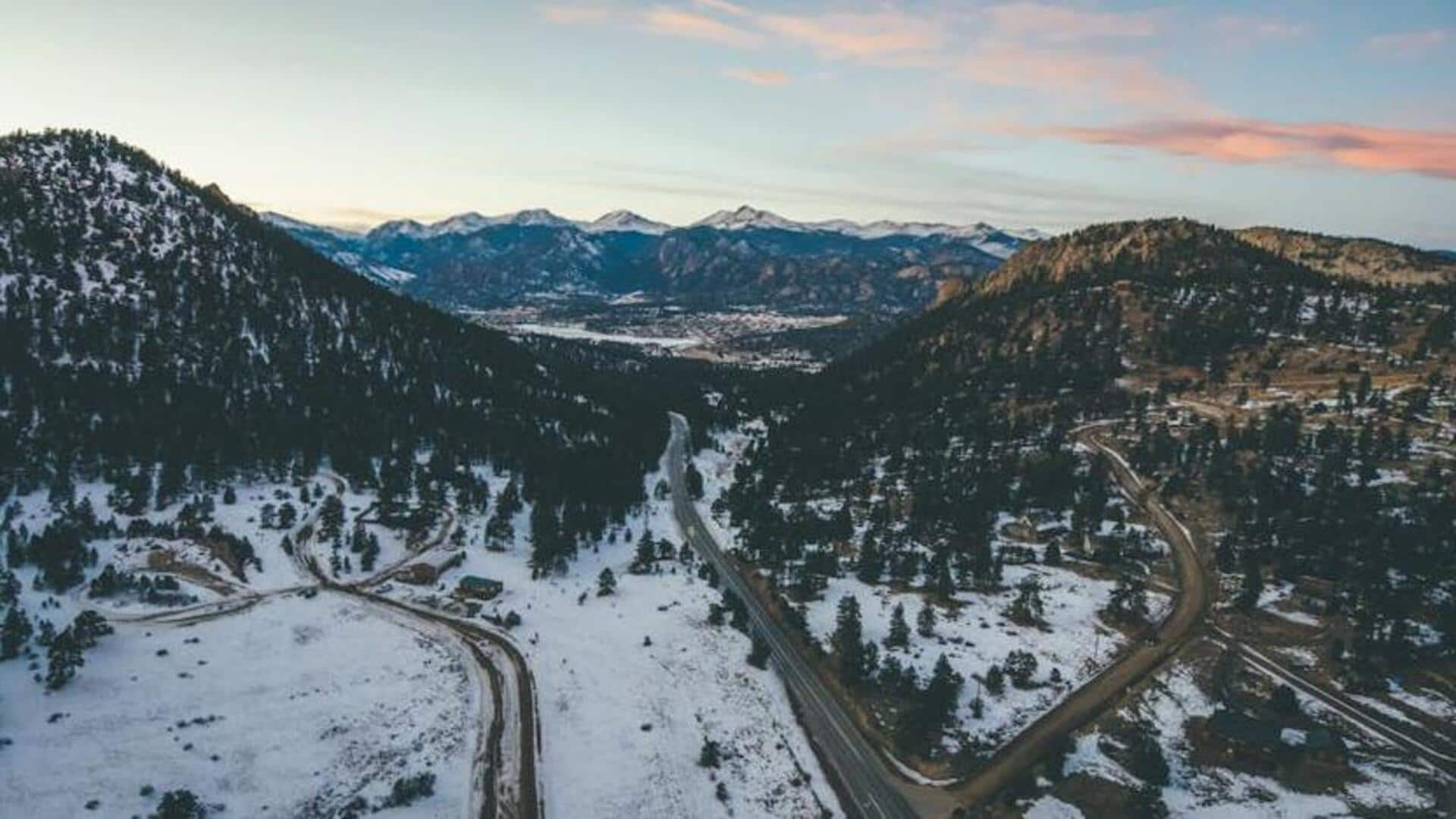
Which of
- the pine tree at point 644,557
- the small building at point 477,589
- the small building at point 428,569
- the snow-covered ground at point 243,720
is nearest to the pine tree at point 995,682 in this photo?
the snow-covered ground at point 243,720

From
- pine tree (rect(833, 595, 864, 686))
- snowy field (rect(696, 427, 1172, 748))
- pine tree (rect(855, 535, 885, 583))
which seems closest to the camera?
snowy field (rect(696, 427, 1172, 748))

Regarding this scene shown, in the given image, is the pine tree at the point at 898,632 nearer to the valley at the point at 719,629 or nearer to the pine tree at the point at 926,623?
the valley at the point at 719,629

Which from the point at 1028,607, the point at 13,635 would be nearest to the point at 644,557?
the point at 1028,607

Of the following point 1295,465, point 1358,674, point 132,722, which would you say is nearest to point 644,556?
point 132,722

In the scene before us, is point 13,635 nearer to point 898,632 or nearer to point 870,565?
point 898,632

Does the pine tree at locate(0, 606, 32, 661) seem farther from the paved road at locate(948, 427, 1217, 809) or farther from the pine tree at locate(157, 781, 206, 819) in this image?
the paved road at locate(948, 427, 1217, 809)

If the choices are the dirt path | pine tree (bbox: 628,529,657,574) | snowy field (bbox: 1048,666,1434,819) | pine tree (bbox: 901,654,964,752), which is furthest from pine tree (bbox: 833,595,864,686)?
pine tree (bbox: 628,529,657,574)
